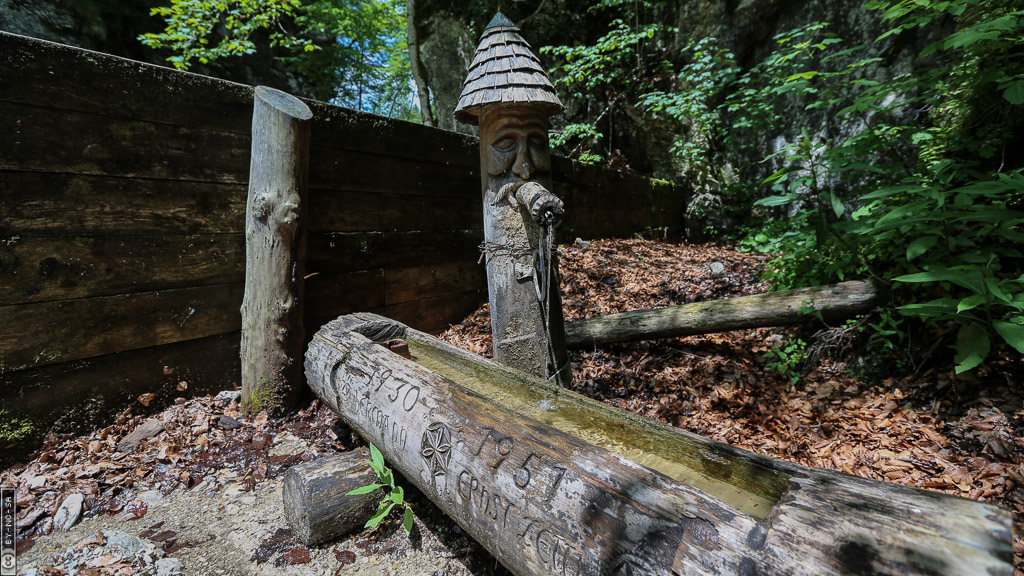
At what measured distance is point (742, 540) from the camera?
89 cm

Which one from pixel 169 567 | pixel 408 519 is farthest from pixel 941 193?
pixel 169 567

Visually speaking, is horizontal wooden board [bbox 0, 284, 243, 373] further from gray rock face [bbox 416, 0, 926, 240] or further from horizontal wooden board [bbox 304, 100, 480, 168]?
gray rock face [bbox 416, 0, 926, 240]

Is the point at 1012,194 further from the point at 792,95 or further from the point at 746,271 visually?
the point at 792,95

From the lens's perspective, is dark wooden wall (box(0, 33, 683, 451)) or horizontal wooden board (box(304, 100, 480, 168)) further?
horizontal wooden board (box(304, 100, 480, 168))

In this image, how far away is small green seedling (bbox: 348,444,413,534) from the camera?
6.34ft

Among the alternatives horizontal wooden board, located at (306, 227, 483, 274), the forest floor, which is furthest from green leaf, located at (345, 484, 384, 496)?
horizontal wooden board, located at (306, 227, 483, 274)

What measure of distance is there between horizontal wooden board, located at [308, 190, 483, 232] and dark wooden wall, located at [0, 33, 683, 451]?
17 millimetres

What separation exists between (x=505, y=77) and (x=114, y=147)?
243 cm

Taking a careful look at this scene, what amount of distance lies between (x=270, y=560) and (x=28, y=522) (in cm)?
115

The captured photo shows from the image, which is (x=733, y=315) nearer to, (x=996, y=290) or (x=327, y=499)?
(x=996, y=290)

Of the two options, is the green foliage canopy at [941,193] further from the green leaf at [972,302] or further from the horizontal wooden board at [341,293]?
the horizontal wooden board at [341,293]

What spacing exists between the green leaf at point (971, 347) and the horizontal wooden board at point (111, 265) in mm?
4305

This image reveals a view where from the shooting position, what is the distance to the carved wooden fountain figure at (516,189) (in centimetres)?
251

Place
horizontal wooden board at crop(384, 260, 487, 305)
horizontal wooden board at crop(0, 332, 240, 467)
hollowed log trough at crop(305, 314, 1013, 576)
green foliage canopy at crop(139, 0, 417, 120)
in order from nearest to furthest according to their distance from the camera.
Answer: hollowed log trough at crop(305, 314, 1013, 576)
horizontal wooden board at crop(0, 332, 240, 467)
horizontal wooden board at crop(384, 260, 487, 305)
green foliage canopy at crop(139, 0, 417, 120)
